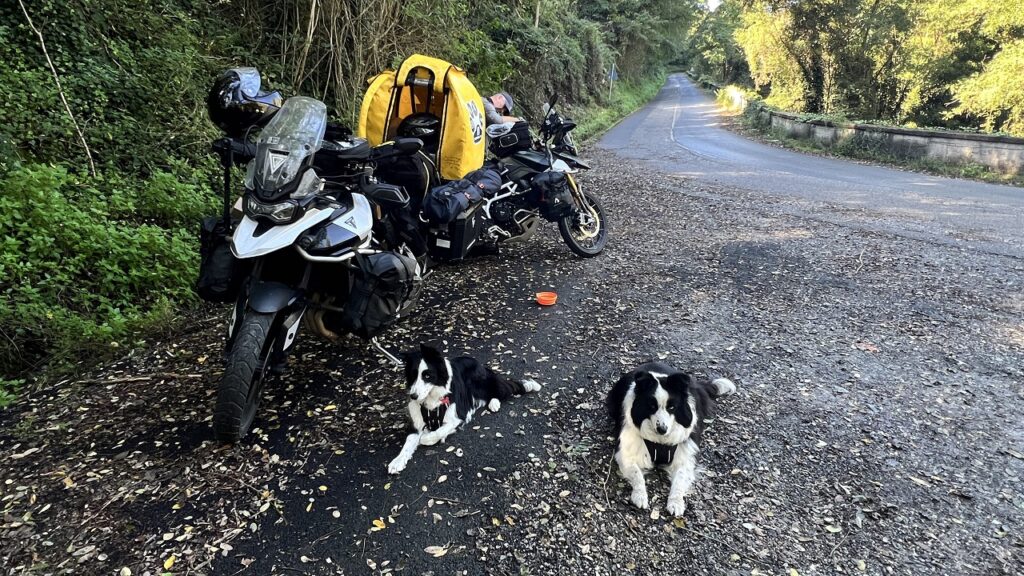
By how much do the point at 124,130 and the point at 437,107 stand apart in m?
3.15

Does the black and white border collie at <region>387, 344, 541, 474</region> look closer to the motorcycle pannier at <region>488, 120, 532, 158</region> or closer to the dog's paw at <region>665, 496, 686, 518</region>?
the dog's paw at <region>665, 496, 686, 518</region>

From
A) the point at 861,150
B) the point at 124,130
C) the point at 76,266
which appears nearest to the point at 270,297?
the point at 76,266

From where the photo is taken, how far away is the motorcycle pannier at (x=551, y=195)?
18.0ft

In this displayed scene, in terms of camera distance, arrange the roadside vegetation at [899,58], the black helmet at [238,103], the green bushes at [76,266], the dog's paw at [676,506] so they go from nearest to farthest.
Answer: the dog's paw at [676,506] → the black helmet at [238,103] → the green bushes at [76,266] → the roadside vegetation at [899,58]

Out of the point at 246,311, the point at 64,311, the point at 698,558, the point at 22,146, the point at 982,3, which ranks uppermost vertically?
the point at 982,3

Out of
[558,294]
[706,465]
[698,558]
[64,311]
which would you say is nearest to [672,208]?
[558,294]

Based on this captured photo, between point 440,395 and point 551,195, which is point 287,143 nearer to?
point 440,395

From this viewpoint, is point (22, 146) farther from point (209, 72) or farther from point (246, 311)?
point (246, 311)

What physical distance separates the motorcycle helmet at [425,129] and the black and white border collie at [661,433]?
333cm

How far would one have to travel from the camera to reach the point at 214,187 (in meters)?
5.77

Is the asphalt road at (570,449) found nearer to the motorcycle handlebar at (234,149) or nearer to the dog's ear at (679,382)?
the dog's ear at (679,382)

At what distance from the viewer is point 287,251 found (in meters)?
3.00

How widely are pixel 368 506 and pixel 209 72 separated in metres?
6.19

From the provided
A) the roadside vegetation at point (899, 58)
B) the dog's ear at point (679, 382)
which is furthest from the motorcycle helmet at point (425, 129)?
the roadside vegetation at point (899, 58)
